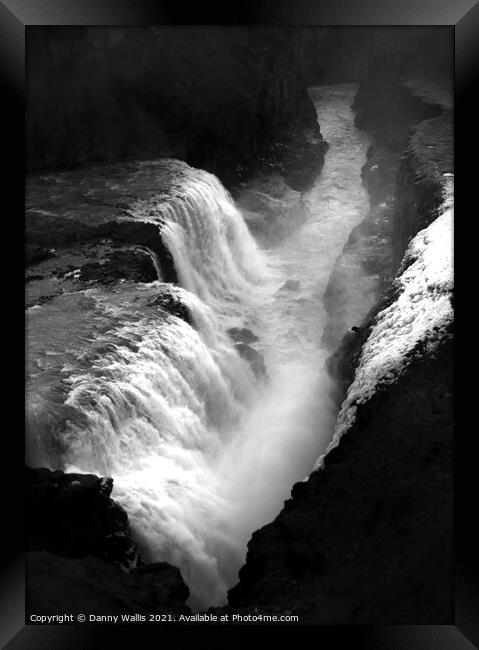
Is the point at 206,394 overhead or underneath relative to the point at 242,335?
underneath

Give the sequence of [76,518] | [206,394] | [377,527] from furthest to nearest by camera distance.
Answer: [206,394], [76,518], [377,527]

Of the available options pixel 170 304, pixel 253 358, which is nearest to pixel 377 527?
pixel 170 304

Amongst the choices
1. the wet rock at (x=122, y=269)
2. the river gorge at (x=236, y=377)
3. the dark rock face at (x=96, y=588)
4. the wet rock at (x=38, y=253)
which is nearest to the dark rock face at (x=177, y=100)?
the river gorge at (x=236, y=377)

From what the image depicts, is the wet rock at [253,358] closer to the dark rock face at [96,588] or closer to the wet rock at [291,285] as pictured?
the wet rock at [291,285]

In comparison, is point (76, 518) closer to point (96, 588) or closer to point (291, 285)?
point (96, 588)

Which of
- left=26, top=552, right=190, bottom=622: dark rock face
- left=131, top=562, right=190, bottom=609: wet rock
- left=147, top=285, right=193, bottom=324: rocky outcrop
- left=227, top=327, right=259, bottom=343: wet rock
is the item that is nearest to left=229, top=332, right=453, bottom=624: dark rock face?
left=131, top=562, right=190, bottom=609: wet rock
